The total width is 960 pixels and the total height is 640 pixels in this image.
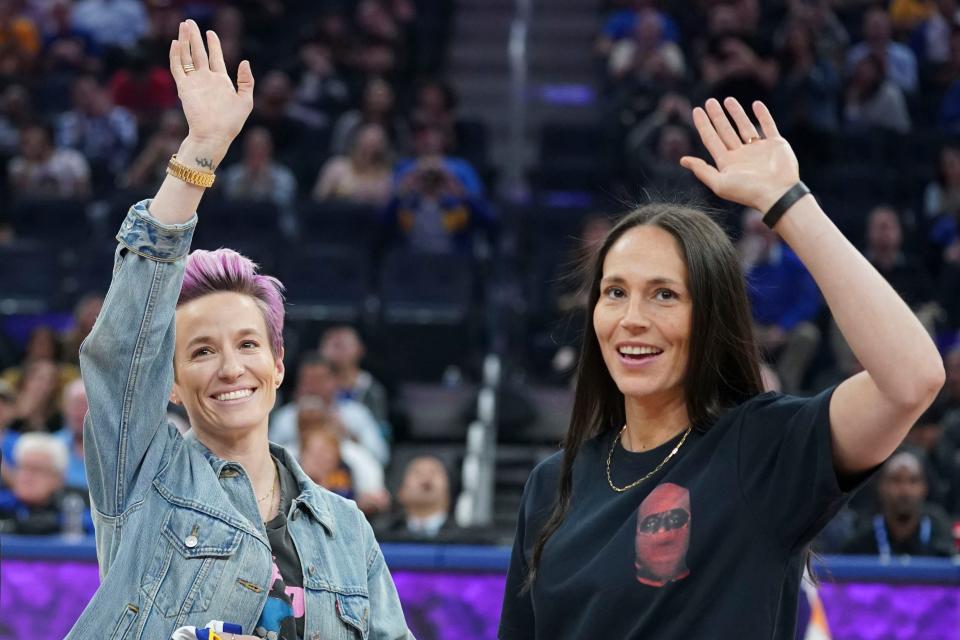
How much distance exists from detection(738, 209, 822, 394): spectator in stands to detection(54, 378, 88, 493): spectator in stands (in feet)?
12.2

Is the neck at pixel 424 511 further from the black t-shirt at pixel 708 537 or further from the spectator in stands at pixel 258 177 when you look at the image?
the black t-shirt at pixel 708 537

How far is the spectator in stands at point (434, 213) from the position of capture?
948 cm

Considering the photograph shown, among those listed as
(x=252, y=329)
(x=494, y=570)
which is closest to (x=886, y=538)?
(x=494, y=570)

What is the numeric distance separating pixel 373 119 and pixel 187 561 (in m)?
8.18

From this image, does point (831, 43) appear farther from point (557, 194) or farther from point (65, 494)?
point (65, 494)

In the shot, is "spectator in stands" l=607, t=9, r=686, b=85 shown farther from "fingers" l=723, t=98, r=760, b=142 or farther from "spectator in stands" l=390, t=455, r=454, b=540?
"fingers" l=723, t=98, r=760, b=142

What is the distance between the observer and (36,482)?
260 inches

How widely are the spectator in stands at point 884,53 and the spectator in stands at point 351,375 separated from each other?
16.3 feet

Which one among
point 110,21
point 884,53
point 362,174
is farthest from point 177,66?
point 110,21

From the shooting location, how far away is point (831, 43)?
11617 mm

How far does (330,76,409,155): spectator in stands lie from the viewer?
414 inches

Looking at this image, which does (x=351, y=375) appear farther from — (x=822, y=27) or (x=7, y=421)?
(x=822, y=27)

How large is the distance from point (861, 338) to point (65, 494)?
16.6ft

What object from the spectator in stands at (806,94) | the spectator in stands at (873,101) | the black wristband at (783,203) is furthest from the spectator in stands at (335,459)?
the spectator in stands at (873,101)
